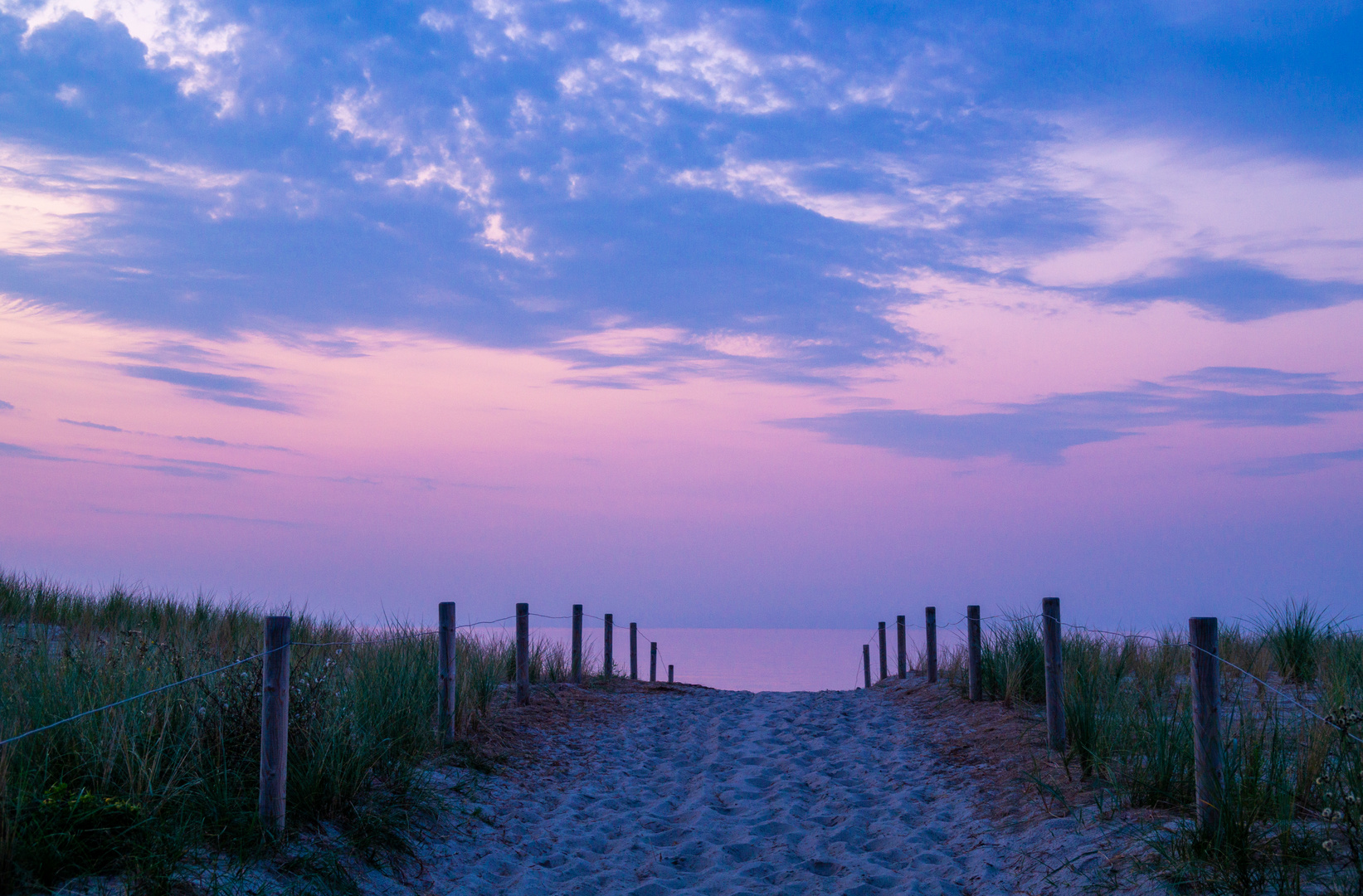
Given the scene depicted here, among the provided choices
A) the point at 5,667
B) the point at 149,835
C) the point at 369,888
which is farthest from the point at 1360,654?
the point at 5,667

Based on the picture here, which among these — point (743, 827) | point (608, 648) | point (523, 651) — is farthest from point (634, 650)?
point (743, 827)

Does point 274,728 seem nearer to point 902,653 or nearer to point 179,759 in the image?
point 179,759

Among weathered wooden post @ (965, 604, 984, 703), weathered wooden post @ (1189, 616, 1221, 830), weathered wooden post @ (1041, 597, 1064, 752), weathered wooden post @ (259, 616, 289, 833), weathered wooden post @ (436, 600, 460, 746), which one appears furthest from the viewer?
weathered wooden post @ (965, 604, 984, 703)

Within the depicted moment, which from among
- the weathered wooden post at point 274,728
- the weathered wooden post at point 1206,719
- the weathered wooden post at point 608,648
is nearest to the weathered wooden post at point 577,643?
the weathered wooden post at point 608,648

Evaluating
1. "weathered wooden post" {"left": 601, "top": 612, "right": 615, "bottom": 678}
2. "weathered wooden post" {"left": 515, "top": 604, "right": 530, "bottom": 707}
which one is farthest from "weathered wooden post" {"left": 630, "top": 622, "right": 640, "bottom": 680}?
"weathered wooden post" {"left": 515, "top": 604, "right": 530, "bottom": 707}

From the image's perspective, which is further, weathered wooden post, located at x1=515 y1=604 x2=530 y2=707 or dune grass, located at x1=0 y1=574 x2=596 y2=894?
weathered wooden post, located at x1=515 y1=604 x2=530 y2=707

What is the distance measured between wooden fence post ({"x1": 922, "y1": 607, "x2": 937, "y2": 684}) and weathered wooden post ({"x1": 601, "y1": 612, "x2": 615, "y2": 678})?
522 cm

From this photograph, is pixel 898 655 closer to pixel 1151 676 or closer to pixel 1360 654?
pixel 1151 676

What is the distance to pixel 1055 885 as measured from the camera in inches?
205

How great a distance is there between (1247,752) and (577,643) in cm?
990

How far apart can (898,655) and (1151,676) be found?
21.9 feet

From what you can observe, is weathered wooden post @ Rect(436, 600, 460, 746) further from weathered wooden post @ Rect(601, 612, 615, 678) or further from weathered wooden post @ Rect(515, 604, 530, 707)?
weathered wooden post @ Rect(601, 612, 615, 678)

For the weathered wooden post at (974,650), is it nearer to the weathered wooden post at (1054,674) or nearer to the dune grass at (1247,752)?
the dune grass at (1247,752)

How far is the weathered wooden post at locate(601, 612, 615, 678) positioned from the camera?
15.5m
